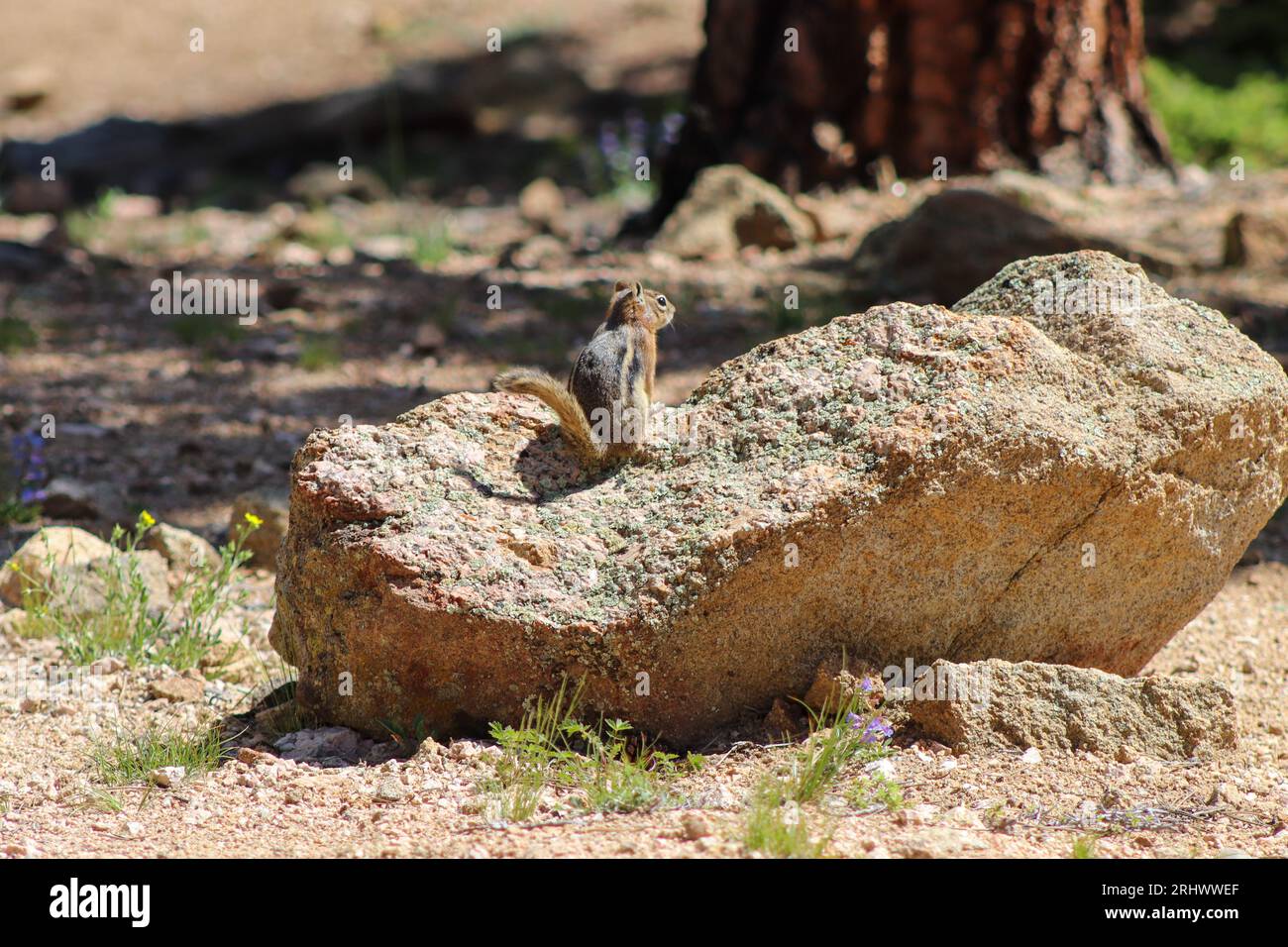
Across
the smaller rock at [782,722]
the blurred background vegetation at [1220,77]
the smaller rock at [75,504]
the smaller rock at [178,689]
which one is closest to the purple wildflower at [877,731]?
the smaller rock at [782,722]

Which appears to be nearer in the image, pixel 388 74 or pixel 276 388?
pixel 276 388

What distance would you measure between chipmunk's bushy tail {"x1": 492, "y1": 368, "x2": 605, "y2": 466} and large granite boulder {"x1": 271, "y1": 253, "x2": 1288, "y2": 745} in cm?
8

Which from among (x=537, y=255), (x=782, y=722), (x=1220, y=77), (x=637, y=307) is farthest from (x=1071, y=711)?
(x=1220, y=77)

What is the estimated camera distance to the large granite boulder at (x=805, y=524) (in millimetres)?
3678

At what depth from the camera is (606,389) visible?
426 centimetres

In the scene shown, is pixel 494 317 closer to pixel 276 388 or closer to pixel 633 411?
pixel 276 388

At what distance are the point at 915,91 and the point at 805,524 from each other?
20.0 feet

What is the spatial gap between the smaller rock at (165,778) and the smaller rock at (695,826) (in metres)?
1.39

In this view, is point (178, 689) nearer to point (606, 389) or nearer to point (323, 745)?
point (323, 745)

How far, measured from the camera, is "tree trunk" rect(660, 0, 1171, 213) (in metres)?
8.84

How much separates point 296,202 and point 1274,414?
373 inches

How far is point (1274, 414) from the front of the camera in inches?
159

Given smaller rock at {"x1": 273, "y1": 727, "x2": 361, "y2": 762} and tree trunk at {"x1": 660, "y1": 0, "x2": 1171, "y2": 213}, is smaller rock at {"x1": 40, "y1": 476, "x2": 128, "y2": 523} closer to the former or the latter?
smaller rock at {"x1": 273, "y1": 727, "x2": 361, "y2": 762}
